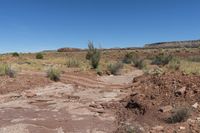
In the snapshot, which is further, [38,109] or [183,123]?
[38,109]

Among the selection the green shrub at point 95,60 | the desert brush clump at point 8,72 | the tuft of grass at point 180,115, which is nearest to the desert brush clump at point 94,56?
the green shrub at point 95,60

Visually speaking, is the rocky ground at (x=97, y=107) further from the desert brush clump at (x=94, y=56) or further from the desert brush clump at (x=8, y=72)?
the desert brush clump at (x=94, y=56)

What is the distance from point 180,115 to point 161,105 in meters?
2.03

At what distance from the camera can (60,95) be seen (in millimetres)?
15531

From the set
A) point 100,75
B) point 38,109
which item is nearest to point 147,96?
point 38,109

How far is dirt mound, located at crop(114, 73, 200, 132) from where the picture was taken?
969 cm

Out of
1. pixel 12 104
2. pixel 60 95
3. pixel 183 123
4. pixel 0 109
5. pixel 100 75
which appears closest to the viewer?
pixel 183 123

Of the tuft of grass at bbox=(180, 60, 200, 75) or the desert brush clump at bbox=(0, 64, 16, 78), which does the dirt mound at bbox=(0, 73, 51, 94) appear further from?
the tuft of grass at bbox=(180, 60, 200, 75)

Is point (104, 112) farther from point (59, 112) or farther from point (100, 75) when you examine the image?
point (100, 75)

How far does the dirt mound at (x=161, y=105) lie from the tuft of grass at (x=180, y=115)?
0.48 ft

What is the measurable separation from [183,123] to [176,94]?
317 centimetres

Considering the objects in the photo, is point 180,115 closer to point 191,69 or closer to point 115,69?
point 191,69

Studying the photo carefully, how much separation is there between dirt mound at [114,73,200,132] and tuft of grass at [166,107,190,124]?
0.48 feet

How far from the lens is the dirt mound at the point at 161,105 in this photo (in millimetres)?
9688
